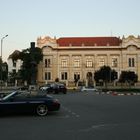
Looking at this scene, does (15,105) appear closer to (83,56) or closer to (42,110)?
(42,110)

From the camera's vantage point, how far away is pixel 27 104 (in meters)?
18.4

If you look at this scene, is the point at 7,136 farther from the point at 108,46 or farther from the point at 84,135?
the point at 108,46

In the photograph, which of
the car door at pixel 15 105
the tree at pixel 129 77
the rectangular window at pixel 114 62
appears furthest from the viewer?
the rectangular window at pixel 114 62

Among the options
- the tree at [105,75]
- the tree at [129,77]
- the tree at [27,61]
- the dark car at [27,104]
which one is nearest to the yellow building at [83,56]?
the tree at [27,61]

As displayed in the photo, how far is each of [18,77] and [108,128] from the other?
369 feet

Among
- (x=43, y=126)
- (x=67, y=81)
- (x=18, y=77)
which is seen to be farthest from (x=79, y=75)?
(x=43, y=126)

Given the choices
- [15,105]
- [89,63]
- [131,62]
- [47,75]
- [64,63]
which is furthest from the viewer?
[64,63]

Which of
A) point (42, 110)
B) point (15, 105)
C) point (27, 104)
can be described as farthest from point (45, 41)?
point (15, 105)

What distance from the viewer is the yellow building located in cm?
13275

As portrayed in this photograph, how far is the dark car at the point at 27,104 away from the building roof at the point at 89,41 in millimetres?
115664

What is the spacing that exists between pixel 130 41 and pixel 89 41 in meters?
14.7

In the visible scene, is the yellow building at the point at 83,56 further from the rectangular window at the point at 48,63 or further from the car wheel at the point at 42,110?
the car wheel at the point at 42,110

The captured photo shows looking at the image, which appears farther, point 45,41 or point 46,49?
point 46,49

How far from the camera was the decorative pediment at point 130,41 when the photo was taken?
130625 mm
